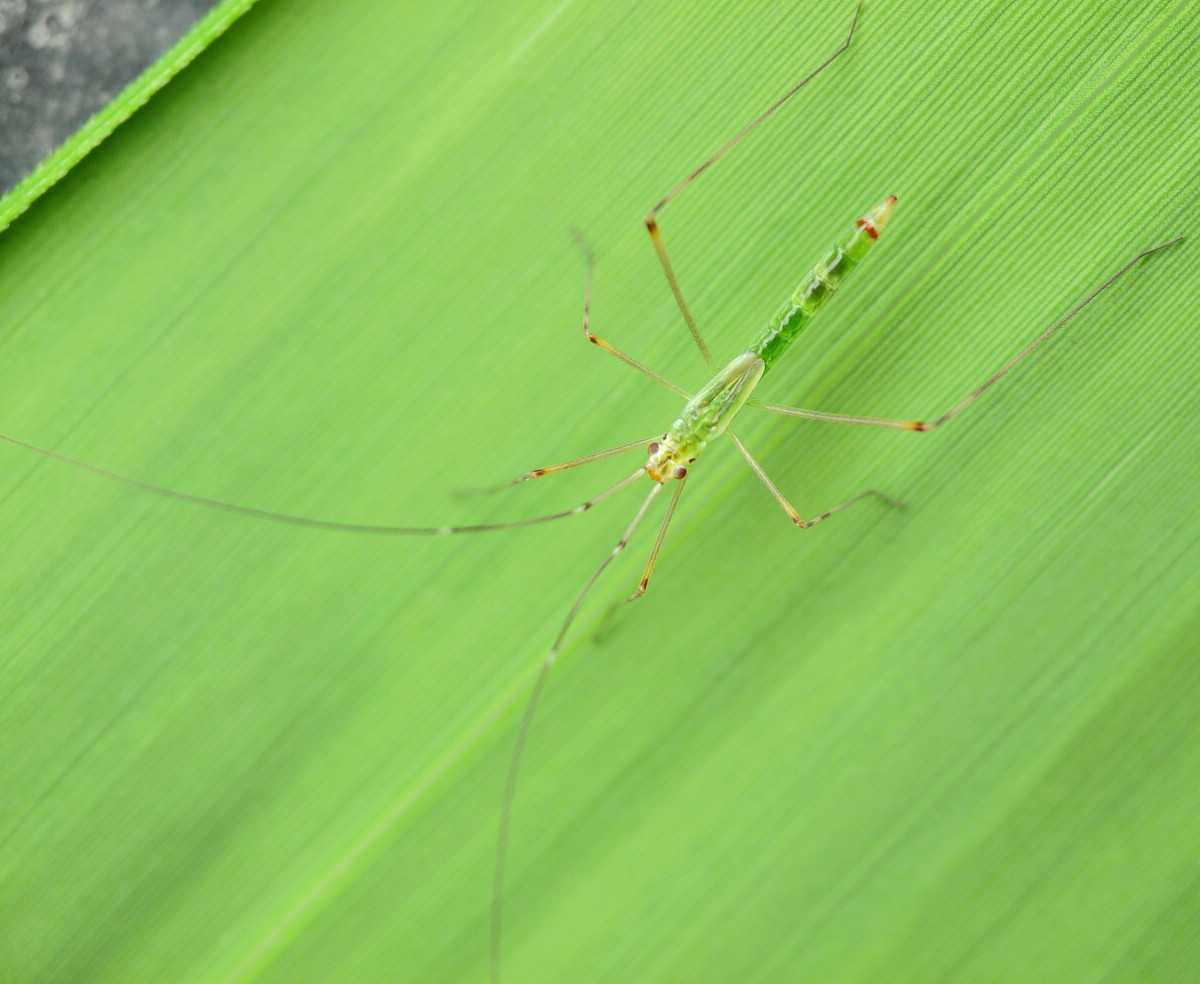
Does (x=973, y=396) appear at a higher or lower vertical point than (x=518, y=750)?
lower

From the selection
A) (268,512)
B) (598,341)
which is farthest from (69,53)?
(598,341)

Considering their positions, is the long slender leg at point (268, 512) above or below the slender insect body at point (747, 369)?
above

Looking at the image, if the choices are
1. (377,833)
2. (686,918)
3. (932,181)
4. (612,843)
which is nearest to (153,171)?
(377,833)

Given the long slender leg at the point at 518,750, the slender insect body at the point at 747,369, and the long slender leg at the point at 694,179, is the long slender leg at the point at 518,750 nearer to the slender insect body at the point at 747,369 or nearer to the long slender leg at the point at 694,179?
the slender insect body at the point at 747,369

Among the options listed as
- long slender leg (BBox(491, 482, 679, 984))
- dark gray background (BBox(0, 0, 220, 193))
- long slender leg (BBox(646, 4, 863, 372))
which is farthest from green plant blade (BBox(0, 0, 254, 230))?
long slender leg (BBox(491, 482, 679, 984))

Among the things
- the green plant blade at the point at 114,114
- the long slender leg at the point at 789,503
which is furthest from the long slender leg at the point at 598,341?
the green plant blade at the point at 114,114

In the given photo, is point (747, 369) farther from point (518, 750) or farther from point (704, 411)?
point (518, 750)

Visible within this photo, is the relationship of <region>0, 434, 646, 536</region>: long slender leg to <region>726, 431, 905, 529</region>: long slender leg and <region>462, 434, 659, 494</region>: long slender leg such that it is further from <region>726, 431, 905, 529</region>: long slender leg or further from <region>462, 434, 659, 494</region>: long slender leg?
<region>726, 431, 905, 529</region>: long slender leg
